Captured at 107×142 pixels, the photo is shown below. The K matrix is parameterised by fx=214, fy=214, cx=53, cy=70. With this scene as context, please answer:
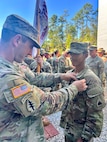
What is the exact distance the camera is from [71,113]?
192 centimetres

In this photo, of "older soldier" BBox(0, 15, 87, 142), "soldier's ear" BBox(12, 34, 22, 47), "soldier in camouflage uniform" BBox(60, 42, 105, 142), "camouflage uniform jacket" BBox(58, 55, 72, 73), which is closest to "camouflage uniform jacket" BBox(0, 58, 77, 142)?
"older soldier" BBox(0, 15, 87, 142)

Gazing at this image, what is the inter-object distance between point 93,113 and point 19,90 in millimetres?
898

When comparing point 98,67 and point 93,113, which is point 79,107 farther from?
point 98,67

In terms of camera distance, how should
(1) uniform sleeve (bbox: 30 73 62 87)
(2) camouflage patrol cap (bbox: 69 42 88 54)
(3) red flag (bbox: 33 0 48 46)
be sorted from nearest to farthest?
(1) uniform sleeve (bbox: 30 73 62 87)
(2) camouflage patrol cap (bbox: 69 42 88 54)
(3) red flag (bbox: 33 0 48 46)

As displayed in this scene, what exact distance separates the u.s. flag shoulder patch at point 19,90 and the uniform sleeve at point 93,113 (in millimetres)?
790

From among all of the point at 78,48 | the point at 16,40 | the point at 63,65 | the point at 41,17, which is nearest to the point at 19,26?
the point at 16,40

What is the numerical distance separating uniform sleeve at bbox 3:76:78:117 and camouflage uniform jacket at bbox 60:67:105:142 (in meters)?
0.63

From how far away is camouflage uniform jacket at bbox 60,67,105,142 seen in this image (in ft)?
5.76

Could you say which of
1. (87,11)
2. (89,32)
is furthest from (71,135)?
(87,11)

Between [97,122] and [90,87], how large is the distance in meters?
0.30

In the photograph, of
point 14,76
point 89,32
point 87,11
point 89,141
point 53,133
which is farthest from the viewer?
point 87,11

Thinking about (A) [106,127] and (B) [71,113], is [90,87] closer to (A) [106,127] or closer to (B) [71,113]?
(B) [71,113]

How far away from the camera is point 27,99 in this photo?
1.08m

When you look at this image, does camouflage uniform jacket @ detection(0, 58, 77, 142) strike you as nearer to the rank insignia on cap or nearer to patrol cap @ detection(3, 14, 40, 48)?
the rank insignia on cap
